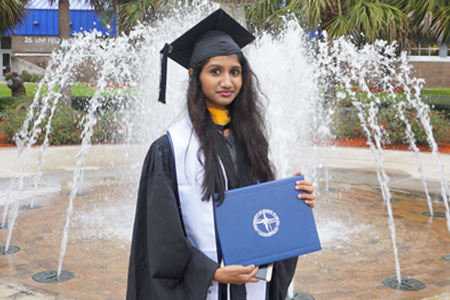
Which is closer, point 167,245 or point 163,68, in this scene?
point 167,245

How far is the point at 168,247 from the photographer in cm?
157

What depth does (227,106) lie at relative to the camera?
186 centimetres

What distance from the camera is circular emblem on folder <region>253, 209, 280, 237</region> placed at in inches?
62.0

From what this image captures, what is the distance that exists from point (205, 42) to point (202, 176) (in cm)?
51

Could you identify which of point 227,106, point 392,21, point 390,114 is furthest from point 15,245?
point 392,21

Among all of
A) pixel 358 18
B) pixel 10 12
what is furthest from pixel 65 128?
pixel 358 18

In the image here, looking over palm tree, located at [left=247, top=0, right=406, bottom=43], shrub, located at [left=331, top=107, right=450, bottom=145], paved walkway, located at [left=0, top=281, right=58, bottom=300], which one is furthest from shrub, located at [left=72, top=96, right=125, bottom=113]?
paved walkway, located at [left=0, top=281, right=58, bottom=300]

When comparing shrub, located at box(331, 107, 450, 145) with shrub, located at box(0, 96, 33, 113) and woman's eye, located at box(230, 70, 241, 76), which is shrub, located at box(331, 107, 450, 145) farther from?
woman's eye, located at box(230, 70, 241, 76)

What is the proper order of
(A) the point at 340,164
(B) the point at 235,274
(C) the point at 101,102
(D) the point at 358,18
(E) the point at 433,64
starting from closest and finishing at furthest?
(B) the point at 235,274
(A) the point at 340,164
(D) the point at 358,18
(C) the point at 101,102
(E) the point at 433,64

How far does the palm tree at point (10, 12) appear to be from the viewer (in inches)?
547

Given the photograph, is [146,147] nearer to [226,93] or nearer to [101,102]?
[226,93]

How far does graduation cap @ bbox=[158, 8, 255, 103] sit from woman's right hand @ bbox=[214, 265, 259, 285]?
73cm

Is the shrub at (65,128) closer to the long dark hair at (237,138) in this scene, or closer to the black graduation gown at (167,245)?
the long dark hair at (237,138)

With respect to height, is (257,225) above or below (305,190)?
below
